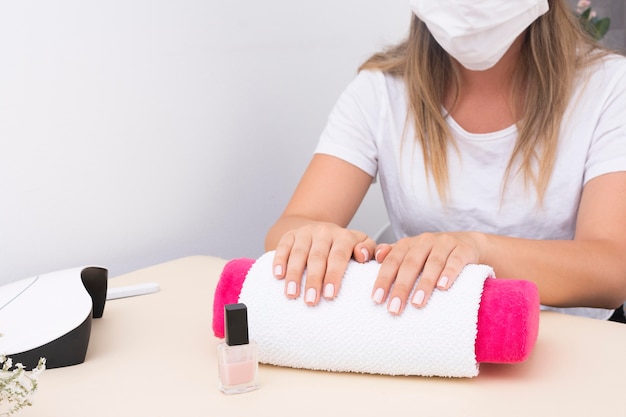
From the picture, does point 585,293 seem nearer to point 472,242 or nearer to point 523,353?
point 472,242

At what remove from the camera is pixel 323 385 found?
647 millimetres

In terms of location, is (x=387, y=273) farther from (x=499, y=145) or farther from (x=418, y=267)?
(x=499, y=145)

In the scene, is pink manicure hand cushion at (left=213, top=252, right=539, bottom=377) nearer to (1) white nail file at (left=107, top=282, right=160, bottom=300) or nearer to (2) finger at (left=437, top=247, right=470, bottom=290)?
(2) finger at (left=437, top=247, right=470, bottom=290)

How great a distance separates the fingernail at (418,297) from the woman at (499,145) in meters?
0.22

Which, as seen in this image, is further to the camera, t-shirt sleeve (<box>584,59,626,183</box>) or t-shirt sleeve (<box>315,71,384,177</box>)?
t-shirt sleeve (<box>315,71,384,177</box>)

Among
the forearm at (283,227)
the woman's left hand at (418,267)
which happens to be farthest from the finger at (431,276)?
the forearm at (283,227)

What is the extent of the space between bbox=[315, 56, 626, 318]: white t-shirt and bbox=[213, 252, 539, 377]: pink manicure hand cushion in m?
0.44

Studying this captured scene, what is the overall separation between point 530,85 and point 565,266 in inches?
14.5

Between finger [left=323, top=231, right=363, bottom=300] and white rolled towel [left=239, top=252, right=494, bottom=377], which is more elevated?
finger [left=323, top=231, right=363, bottom=300]

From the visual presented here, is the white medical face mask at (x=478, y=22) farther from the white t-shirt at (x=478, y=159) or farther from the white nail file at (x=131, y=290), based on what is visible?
the white nail file at (x=131, y=290)

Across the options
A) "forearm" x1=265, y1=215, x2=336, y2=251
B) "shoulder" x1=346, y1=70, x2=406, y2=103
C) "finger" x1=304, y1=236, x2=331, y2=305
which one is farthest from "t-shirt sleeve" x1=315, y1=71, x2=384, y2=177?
"finger" x1=304, y1=236, x2=331, y2=305

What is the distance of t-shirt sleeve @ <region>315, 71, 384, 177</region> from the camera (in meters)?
1.17

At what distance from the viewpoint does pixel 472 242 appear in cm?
80

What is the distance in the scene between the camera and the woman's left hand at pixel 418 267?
2.15ft
